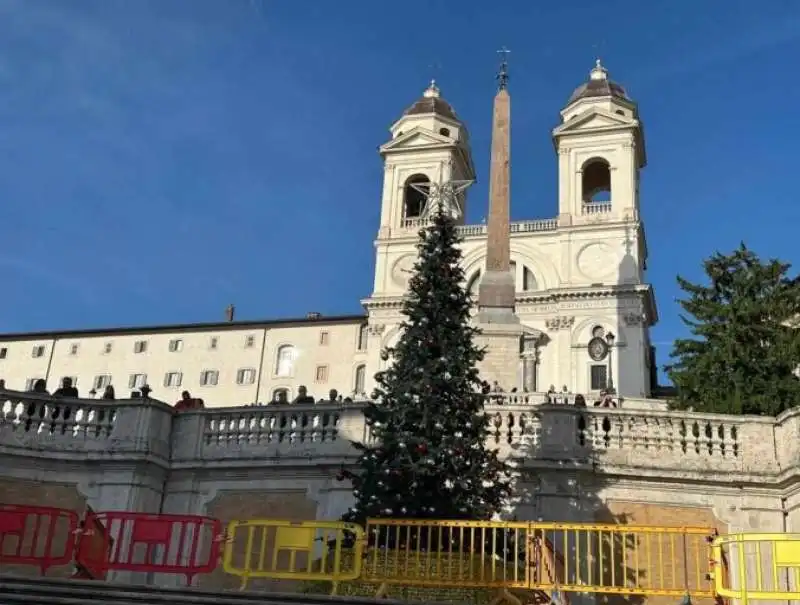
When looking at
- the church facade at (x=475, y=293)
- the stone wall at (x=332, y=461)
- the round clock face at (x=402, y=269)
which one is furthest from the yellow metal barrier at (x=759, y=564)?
the round clock face at (x=402, y=269)

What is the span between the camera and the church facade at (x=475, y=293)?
63.5 meters

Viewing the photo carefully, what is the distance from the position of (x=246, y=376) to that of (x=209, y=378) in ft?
9.47

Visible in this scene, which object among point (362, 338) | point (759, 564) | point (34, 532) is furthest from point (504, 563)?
point (362, 338)

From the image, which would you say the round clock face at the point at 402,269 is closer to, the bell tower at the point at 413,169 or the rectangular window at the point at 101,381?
the bell tower at the point at 413,169

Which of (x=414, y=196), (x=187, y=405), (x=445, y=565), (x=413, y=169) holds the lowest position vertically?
(x=445, y=565)

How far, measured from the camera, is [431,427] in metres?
15.4

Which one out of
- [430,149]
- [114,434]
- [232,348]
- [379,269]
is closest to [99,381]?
[232,348]

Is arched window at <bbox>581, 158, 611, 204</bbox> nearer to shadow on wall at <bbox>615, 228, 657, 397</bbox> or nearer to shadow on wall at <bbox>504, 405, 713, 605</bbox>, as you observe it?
shadow on wall at <bbox>615, 228, 657, 397</bbox>

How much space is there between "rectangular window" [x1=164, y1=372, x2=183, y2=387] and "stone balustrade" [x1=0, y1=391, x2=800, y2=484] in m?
56.9

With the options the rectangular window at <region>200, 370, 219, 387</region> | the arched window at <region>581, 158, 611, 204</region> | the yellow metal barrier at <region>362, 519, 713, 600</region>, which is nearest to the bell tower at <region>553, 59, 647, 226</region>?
the arched window at <region>581, 158, 611, 204</region>

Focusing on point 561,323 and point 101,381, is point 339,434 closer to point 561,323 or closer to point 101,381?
point 561,323

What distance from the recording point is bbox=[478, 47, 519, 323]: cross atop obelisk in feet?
94.8

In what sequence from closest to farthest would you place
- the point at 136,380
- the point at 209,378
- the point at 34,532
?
the point at 34,532 → the point at 209,378 → the point at 136,380

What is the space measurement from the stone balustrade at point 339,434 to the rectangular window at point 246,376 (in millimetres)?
55182
